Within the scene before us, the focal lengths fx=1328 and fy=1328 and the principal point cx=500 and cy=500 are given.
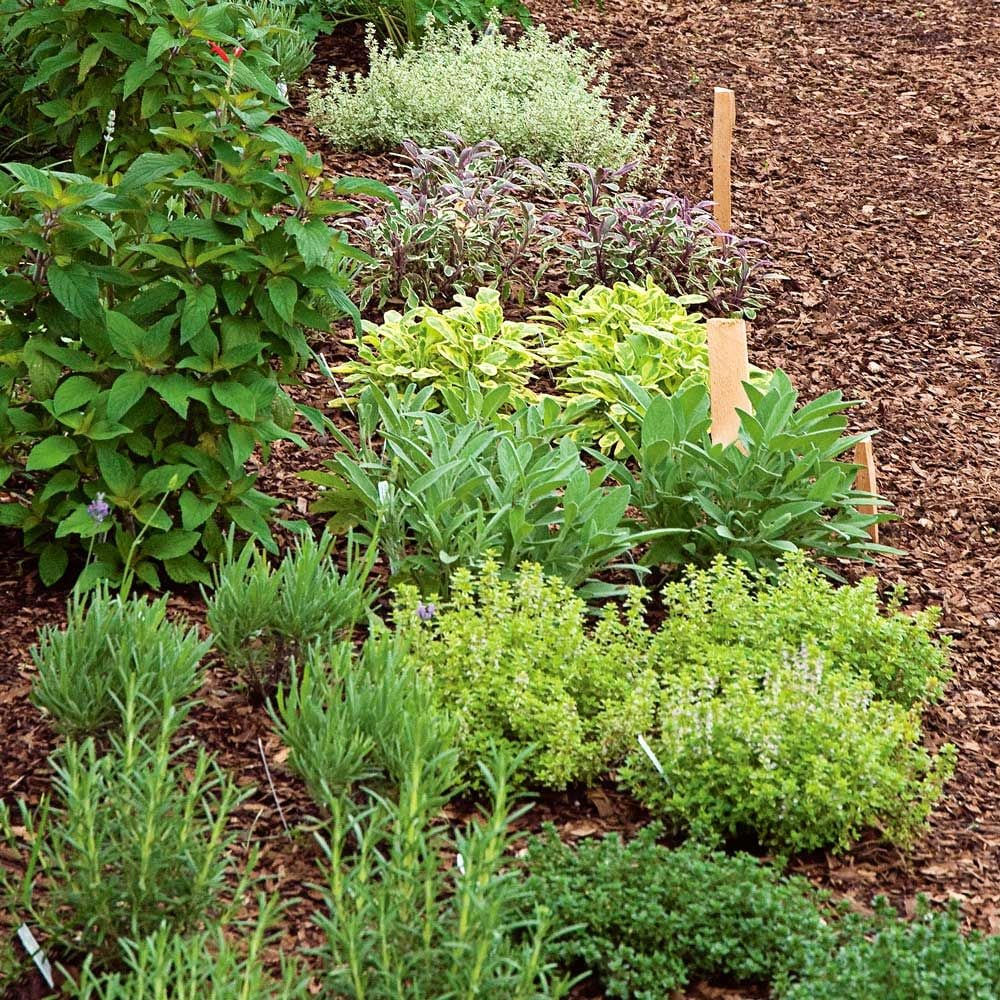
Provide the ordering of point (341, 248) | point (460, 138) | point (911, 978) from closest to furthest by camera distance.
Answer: point (911, 978) → point (341, 248) → point (460, 138)

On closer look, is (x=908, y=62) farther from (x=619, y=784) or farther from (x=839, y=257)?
(x=619, y=784)

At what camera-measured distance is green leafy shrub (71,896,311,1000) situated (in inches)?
78.7

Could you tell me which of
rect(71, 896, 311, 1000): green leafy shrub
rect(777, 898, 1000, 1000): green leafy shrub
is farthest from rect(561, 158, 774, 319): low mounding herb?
rect(71, 896, 311, 1000): green leafy shrub

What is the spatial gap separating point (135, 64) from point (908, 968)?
312cm

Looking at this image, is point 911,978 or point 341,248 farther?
point 341,248

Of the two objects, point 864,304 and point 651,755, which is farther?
point 864,304

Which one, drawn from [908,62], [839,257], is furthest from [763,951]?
[908,62]

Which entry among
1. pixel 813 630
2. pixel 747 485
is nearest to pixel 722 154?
pixel 747 485

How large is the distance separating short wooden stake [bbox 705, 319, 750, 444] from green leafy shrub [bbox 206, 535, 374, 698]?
5.02ft

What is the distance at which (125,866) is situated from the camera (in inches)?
92.6

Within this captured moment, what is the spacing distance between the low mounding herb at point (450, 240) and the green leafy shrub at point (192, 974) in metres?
3.21

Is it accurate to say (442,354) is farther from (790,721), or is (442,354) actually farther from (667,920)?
(667,920)

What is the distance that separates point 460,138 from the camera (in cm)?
616

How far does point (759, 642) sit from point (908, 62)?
6629 millimetres
